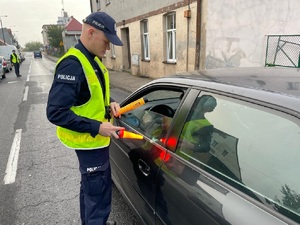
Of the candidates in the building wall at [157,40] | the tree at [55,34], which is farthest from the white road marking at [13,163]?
the tree at [55,34]

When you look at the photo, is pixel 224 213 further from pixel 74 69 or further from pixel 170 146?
pixel 74 69

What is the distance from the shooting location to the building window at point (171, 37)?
34.9 ft

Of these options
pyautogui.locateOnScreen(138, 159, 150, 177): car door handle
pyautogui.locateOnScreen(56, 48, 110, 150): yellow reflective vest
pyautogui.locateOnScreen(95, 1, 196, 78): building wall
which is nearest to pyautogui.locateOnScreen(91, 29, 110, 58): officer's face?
pyautogui.locateOnScreen(56, 48, 110, 150): yellow reflective vest

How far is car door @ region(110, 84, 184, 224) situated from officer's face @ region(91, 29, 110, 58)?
1.74ft

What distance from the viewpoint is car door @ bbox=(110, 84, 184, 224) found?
188cm

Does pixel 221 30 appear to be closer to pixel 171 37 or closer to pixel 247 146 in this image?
pixel 171 37

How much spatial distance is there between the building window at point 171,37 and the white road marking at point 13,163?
7.32 m

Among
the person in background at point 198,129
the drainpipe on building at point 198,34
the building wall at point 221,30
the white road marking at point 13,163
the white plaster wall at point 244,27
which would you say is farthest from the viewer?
the drainpipe on building at point 198,34

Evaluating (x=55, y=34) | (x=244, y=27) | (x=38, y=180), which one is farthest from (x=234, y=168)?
(x=55, y=34)

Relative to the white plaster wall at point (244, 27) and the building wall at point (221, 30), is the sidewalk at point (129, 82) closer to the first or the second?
the building wall at point (221, 30)

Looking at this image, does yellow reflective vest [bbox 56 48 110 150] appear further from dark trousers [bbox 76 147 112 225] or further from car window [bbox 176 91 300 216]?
car window [bbox 176 91 300 216]

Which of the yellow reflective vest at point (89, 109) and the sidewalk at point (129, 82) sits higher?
the yellow reflective vest at point (89, 109)

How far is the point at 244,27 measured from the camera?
694 centimetres

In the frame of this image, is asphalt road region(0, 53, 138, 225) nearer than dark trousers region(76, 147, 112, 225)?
No
